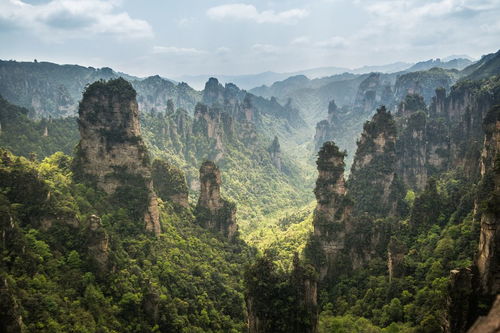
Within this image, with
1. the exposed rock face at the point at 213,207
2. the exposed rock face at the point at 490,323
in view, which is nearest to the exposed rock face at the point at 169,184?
the exposed rock face at the point at 213,207

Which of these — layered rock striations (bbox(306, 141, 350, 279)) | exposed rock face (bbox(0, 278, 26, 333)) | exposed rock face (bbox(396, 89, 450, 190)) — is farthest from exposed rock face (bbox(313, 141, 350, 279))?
exposed rock face (bbox(0, 278, 26, 333))

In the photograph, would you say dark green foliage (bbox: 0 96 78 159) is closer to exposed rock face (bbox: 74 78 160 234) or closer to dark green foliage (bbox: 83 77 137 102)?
exposed rock face (bbox: 74 78 160 234)

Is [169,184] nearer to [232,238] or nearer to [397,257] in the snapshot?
[232,238]

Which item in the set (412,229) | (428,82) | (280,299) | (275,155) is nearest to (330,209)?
(412,229)

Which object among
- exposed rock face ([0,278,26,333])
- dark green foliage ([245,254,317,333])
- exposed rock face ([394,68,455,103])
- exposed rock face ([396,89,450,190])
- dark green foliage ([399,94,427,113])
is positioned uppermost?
exposed rock face ([394,68,455,103])

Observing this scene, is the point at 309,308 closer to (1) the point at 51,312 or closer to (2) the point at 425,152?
(1) the point at 51,312

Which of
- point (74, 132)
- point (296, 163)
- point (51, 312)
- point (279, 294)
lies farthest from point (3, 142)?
point (296, 163)
